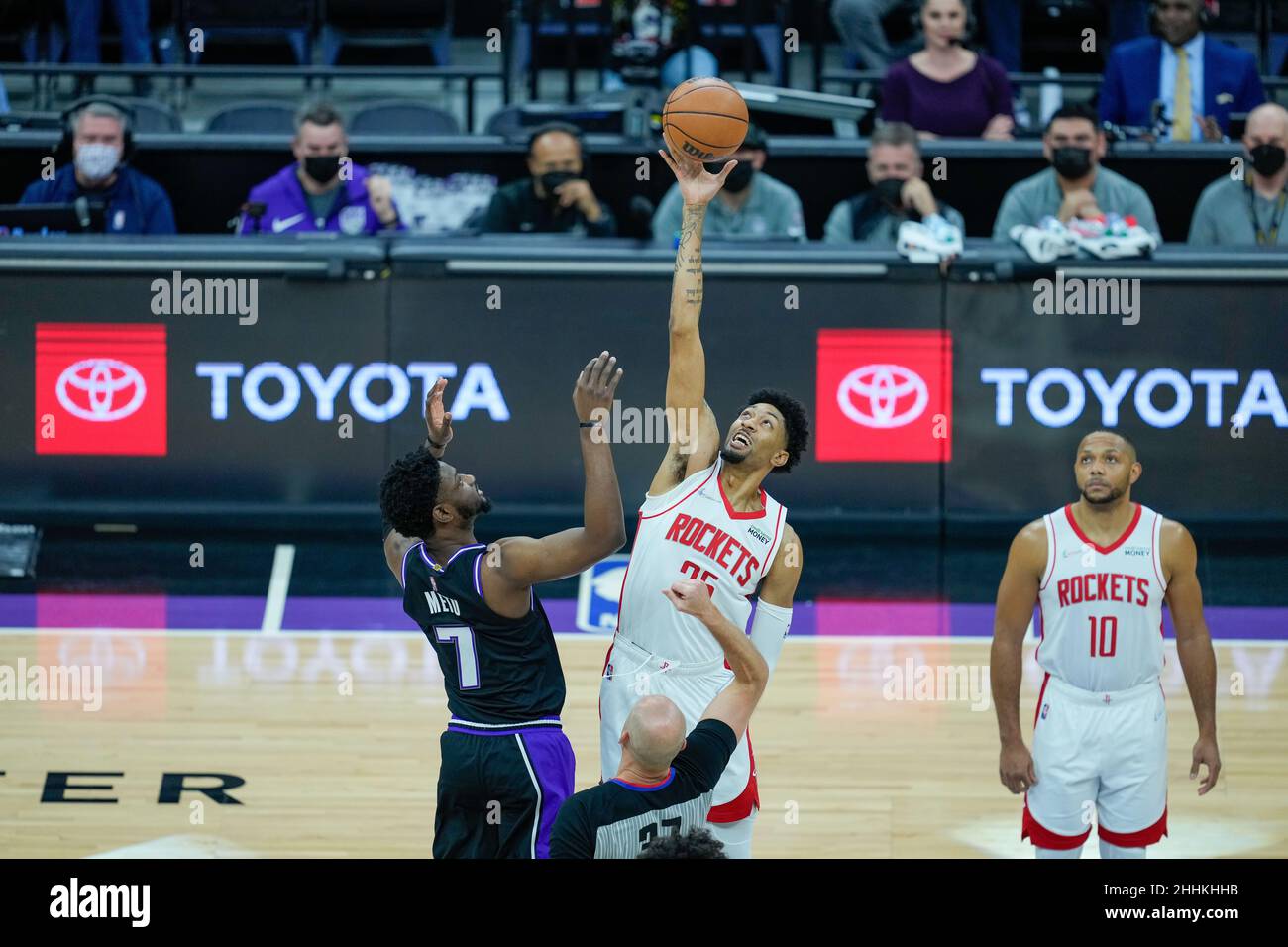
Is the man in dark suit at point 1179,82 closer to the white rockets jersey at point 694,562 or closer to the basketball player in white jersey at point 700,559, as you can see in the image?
the basketball player in white jersey at point 700,559

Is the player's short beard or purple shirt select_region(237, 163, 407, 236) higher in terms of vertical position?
purple shirt select_region(237, 163, 407, 236)

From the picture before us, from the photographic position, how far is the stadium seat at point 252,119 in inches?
500

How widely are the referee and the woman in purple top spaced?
7.28 metres

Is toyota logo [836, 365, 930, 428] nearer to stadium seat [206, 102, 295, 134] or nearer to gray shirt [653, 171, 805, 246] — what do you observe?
gray shirt [653, 171, 805, 246]

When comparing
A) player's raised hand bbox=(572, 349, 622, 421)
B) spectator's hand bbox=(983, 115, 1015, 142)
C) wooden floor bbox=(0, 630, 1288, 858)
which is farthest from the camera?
spectator's hand bbox=(983, 115, 1015, 142)

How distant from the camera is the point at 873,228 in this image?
10461 millimetres

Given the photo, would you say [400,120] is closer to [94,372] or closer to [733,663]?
[94,372]

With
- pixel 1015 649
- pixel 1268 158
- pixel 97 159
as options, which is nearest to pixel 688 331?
pixel 1015 649

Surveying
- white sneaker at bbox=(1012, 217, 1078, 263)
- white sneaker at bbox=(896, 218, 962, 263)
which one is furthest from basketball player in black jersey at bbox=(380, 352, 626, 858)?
white sneaker at bbox=(1012, 217, 1078, 263)

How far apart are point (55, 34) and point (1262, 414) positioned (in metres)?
9.20

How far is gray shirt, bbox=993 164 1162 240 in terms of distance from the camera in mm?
10445

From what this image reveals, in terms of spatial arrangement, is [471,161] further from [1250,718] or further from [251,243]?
[1250,718]

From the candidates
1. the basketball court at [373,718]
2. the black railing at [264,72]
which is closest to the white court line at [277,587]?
the basketball court at [373,718]

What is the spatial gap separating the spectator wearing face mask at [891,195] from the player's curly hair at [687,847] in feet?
21.3
